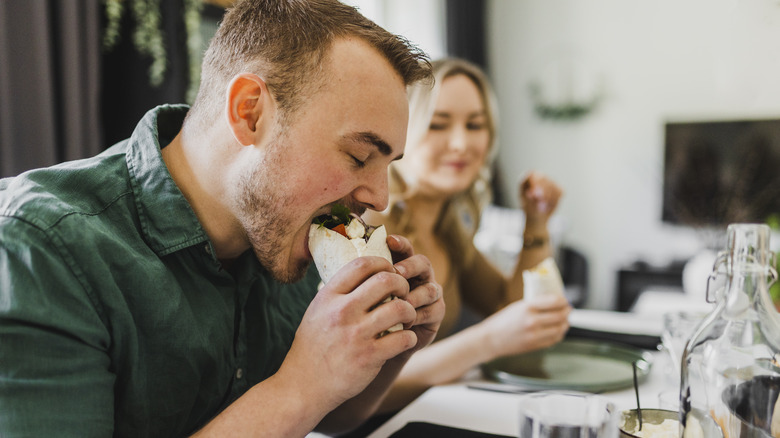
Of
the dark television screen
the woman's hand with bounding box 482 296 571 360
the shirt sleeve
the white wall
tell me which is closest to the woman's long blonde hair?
the woman's hand with bounding box 482 296 571 360

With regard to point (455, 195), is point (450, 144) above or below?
above

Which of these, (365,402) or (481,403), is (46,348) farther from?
(481,403)

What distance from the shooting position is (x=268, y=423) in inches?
32.1

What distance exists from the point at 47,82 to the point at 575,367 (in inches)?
74.1

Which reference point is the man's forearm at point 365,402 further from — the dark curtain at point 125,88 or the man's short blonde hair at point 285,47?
A: the dark curtain at point 125,88

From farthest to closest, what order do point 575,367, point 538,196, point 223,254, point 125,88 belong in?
point 125,88 < point 538,196 < point 575,367 < point 223,254

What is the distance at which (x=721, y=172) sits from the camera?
526cm

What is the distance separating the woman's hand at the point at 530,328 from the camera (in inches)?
58.4

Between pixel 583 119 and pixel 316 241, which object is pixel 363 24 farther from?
pixel 583 119

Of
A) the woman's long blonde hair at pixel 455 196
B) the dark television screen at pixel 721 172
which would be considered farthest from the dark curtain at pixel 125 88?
the dark television screen at pixel 721 172

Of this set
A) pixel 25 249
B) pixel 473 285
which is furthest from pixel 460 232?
pixel 25 249

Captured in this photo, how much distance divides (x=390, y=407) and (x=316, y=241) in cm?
63

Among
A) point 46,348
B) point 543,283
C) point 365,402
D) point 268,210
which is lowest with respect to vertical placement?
point 365,402

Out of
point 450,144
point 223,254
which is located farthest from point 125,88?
point 223,254
